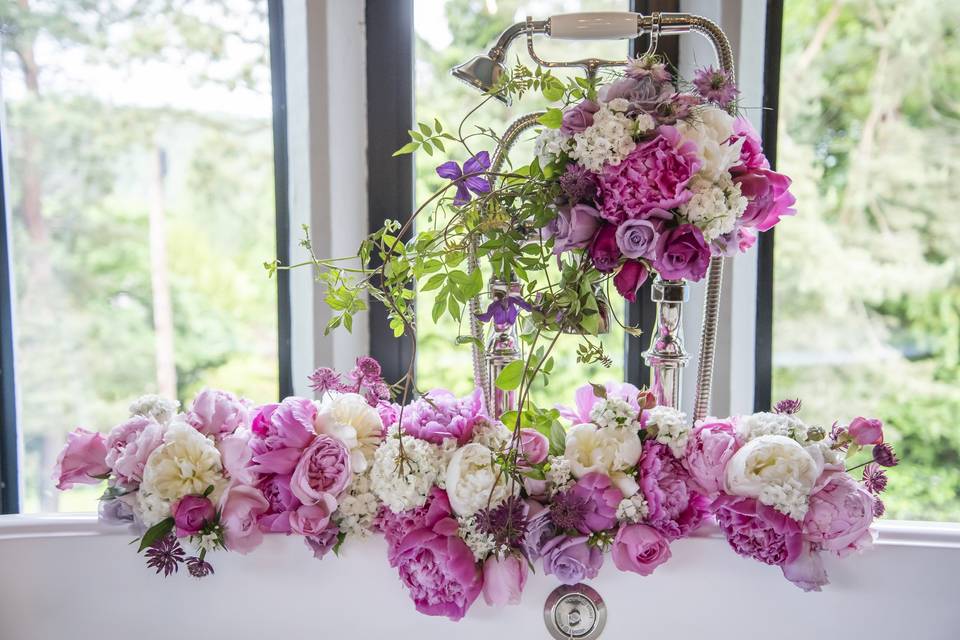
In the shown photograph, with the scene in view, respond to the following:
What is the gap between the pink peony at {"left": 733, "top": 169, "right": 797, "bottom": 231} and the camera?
0.72 m

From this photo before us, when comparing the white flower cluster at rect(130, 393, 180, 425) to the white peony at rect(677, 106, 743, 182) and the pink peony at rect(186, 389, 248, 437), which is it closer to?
the pink peony at rect(186, 389, 248, 437)

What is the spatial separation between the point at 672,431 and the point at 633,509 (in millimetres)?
98

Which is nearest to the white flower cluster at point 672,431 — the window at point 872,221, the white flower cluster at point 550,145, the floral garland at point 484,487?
the floral garland at point 484,487

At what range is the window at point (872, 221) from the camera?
169 cm

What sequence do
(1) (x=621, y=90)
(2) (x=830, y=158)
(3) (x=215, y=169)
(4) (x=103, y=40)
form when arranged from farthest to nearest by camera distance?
(2) (x=830, y=158) → (3) (x=215, y=169) → (4) (x=103, y=40) → (1) (x=621, y=90)

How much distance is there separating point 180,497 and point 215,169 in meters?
1.01

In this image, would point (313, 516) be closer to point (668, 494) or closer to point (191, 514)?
point (191, 514)

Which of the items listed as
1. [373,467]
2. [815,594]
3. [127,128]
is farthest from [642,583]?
[127,128]

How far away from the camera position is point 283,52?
123 cm

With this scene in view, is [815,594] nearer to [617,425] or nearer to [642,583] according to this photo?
[642,583]

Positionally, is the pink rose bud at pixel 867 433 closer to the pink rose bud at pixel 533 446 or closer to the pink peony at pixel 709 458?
the pink peony at pixel 709 458

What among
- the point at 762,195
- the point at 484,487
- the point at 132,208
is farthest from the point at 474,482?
Answer: the point at 132,208

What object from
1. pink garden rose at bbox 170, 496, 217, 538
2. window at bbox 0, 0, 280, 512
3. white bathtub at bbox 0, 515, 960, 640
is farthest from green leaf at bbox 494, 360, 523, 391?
window at bbox 0, 0, 280, 512

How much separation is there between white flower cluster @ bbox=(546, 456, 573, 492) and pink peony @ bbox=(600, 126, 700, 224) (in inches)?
10.8
